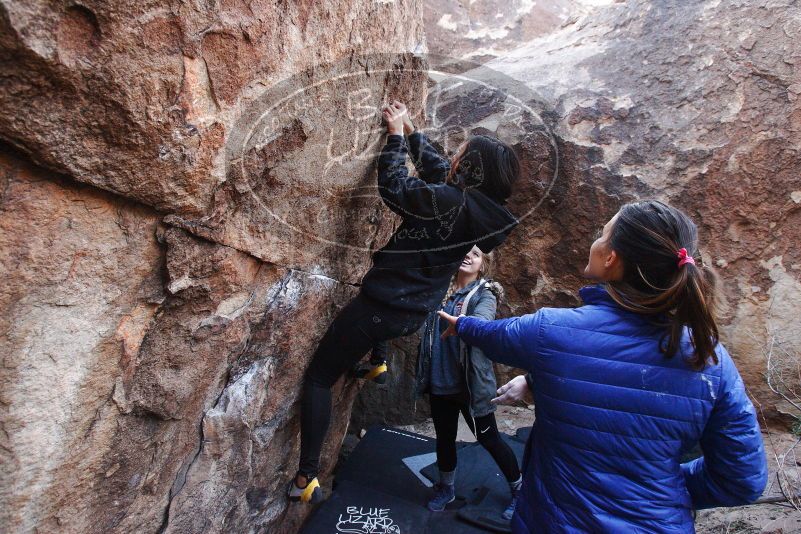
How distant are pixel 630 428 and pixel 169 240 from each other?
1.32 m

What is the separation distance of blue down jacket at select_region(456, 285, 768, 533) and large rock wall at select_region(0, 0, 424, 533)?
1035 mm

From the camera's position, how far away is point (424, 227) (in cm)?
201

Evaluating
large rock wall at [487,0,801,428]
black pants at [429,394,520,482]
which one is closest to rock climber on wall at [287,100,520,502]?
black pants at [429,394,520,482]

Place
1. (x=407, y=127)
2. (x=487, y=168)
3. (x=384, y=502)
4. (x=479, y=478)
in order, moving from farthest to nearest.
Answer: (x=479, y=478), (x=384, y=502), (x=407, y=127), (x=487, y=168)

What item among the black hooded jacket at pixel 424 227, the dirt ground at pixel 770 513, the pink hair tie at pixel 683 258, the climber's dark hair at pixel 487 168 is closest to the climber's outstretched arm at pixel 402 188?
the black hooded jacket at pixel 424 227

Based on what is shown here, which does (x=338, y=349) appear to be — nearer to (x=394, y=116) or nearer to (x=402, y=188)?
(x=402, y=188)

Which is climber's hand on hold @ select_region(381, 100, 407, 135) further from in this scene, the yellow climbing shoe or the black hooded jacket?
the yellow climbing shoe

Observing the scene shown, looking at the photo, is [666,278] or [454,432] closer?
[666,278]

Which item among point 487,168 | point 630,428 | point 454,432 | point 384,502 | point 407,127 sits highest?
point 407,127

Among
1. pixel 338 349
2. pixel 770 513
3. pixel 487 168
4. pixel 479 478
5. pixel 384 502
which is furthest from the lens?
pixel 479 478

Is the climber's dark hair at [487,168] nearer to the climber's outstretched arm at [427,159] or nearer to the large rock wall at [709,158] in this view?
the climber's outstretched arm at [427,159]

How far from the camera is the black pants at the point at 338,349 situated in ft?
6.84

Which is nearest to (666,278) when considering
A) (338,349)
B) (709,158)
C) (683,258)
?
(683,258)

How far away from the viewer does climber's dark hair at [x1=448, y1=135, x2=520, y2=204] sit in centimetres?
192
